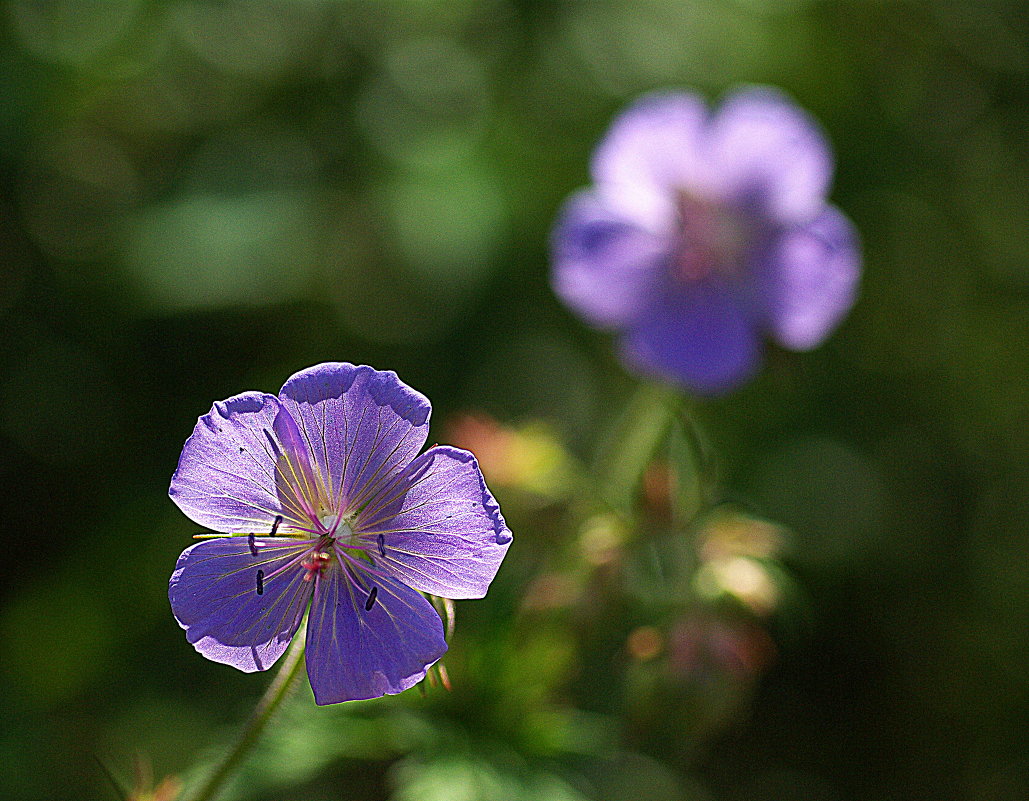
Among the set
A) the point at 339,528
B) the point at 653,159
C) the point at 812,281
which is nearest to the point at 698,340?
the point at 812,281

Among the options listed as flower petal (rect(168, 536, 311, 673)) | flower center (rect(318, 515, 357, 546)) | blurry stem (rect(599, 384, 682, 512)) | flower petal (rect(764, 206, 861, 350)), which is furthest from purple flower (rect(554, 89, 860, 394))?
flower petal (rect(168, 536, 311, 673))

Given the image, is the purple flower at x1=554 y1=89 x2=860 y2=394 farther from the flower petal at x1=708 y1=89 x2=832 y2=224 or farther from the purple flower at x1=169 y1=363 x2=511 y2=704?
the purple flower at x1=169 y1=363 x2=511 y2=704

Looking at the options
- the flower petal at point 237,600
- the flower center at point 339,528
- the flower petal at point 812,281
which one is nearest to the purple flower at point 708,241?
the flower petal at point 812,281

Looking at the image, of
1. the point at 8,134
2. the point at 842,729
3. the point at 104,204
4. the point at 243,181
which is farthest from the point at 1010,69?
the point at 8,134

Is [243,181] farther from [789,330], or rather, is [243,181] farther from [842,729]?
[842,729]

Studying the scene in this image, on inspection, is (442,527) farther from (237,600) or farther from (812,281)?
(812,281)
